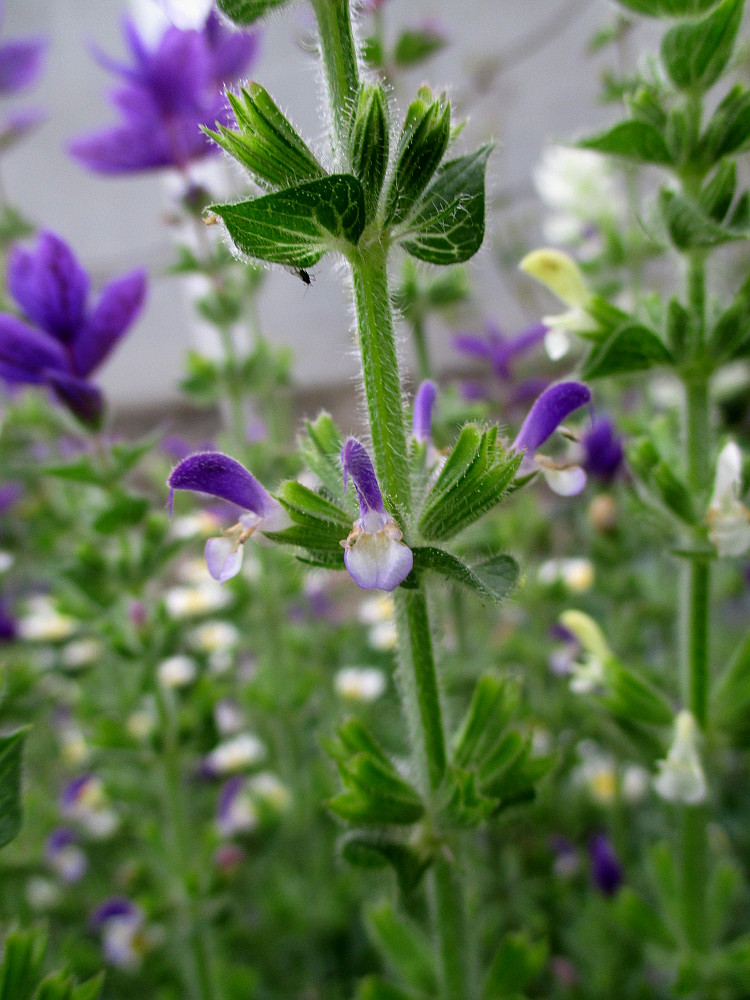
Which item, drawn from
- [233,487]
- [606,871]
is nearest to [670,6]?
[233,487]

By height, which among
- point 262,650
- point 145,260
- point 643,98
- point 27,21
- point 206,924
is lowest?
point 206,924

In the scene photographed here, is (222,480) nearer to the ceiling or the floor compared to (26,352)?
nearer to the floor

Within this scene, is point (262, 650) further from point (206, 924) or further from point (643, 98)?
point (643, 98)

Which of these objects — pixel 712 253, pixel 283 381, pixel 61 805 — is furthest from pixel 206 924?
pixel 712 253

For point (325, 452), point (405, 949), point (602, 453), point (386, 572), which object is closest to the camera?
point (386, 572)

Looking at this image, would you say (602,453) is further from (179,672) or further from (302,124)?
(302,124)

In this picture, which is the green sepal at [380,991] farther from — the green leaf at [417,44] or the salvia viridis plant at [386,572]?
the green leaf at [417,44]

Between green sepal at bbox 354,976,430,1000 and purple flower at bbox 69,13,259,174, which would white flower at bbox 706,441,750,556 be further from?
purple flower at bbox 69,13,259,174

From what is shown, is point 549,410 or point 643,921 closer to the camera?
point 549,410
